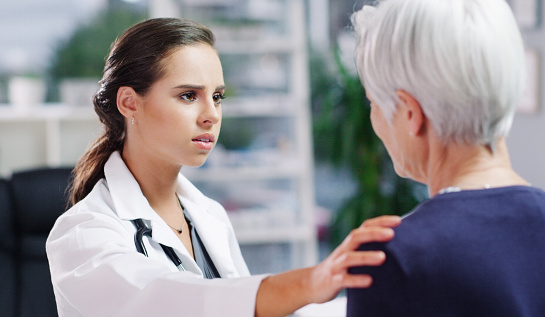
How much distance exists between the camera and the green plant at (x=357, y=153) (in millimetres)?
3846

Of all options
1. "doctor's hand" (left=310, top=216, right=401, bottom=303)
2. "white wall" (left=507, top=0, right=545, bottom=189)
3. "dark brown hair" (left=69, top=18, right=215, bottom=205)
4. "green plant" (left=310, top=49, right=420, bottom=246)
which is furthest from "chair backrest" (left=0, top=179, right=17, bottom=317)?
"white wall" (left=507, top=0, right=545, bottom=189)

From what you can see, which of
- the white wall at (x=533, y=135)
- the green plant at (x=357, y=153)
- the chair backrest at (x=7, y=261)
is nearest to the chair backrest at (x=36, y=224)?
the chair backrest at (x=7, y=261)

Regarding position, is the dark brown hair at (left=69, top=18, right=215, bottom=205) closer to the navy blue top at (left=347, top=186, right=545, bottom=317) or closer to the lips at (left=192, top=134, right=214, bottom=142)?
the lips at (left=192, top=134, right=214, bottom=142)

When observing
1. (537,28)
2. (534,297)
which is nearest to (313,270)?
(534,297)

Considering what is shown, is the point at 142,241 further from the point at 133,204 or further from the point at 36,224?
the point at 36,224

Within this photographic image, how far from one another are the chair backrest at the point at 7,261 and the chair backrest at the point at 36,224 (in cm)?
2

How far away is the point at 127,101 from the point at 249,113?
253 centimetres

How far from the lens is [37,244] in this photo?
2.22m

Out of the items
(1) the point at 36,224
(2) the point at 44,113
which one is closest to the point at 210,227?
(1) the point at 36,224

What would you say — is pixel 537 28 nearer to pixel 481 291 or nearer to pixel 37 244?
pixel 37 244

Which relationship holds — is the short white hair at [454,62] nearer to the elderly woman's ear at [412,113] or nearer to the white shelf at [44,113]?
the elderly woman's ear at [412,113]

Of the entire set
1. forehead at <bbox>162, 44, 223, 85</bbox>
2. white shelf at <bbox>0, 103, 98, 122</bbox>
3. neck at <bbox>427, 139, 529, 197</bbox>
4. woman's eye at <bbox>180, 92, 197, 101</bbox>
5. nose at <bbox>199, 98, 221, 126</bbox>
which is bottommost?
white shelf at <bbox>0, 103, 98, 122</bbox>

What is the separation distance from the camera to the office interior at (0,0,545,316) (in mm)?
Result: 3896

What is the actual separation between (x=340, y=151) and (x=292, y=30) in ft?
2.58
